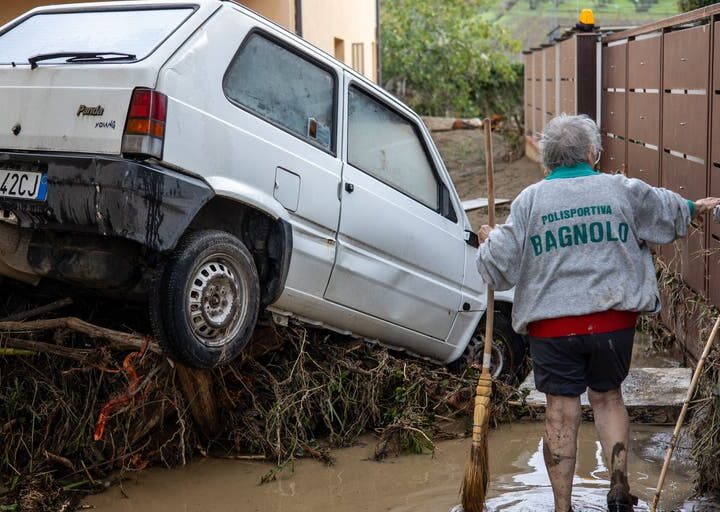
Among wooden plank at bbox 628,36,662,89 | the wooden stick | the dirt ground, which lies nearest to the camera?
the wooden stick

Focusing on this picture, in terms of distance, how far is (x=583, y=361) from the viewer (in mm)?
4438

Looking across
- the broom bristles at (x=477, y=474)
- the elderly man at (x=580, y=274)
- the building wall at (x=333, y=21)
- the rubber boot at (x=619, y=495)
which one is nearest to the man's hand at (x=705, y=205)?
the elderly man at (x=580, y=274)

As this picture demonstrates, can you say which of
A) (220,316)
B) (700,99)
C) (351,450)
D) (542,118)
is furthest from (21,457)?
(542,118)

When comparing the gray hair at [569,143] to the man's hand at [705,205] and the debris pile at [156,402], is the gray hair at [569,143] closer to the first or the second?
the man's hand at [705,205]

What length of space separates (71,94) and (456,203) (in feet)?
8.68

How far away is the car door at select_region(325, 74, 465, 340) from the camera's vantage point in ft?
18.5

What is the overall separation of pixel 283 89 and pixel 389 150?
3.14 ft

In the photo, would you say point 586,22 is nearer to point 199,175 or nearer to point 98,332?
point 199,175

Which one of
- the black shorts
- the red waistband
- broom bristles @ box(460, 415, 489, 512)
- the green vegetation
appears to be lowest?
broom bristles @ box(460, 415, 489, 512)

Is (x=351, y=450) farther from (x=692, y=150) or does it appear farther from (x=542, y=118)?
(x=542, y=118)

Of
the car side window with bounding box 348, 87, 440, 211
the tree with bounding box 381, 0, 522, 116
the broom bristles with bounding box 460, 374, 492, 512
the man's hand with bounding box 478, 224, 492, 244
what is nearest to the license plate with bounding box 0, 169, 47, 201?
the car side window with bounding box 348, 87, 440, 211

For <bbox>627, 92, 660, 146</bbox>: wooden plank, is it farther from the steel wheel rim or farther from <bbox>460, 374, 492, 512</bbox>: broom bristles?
the steel wheel rim

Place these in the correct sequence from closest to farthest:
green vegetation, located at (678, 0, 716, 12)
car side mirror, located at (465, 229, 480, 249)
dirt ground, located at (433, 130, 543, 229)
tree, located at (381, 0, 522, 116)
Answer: car side mirror, located at (465, 229, 480, 249) < green vegetation, located at (678, 0, 716, 12) < dirt ground, located at (433, 130, 543, 229) < tree, located at (381, 0, 522, 116)

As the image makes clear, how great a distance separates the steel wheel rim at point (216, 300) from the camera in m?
4.70
